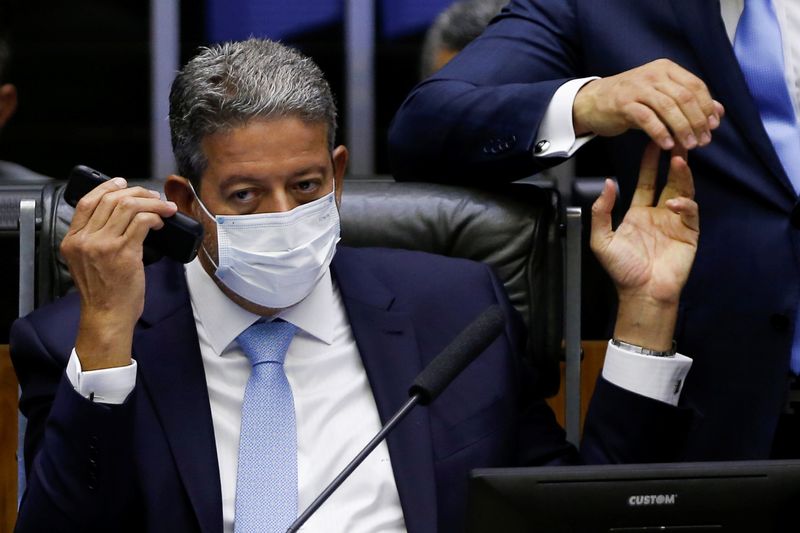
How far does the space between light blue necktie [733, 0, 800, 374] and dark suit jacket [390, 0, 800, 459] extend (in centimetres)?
3

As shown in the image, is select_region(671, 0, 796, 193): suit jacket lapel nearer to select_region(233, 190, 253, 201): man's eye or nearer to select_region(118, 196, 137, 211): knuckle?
select_region(233, 190, 253, 201): man's eye

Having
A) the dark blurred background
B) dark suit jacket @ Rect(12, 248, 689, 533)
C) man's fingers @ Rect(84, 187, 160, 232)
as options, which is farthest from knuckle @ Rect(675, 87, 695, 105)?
the dark blurred background

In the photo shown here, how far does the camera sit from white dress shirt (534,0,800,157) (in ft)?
6.62

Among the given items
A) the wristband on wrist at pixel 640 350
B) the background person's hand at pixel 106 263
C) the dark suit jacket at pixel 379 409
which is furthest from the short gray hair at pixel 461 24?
the background person's hand at pixel 106 263

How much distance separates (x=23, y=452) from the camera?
2.06 meters

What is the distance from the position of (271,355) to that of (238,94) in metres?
0.35

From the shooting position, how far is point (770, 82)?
2035 millimetres

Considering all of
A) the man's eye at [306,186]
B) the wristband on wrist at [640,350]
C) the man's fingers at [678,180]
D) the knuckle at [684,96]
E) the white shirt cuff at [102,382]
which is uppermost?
the knuckle at [684,96]

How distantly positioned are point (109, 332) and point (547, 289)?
750 mm

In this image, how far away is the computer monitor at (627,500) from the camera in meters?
1.34

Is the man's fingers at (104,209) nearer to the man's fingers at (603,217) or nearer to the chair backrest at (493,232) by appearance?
the chair backrest at (493,232)

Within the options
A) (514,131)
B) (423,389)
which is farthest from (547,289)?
(423,389)

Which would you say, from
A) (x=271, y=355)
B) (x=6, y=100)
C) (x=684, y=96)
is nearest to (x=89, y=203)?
(x=271, y=355)

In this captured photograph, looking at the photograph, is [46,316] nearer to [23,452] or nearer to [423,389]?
[23,452]
